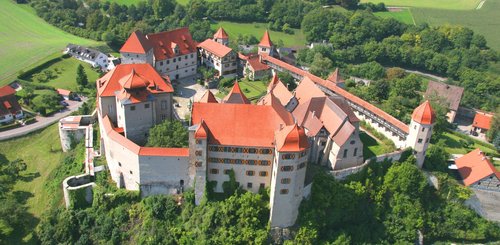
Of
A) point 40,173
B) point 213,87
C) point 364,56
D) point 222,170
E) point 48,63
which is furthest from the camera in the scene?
point 364,56

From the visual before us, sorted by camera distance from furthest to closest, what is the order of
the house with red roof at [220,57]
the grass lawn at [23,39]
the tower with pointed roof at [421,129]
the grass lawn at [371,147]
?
1. the grass lawn at [23,39]
2. the house with red roof at [220,57]
3. the grass lawn at [371,147]
4. the tower with pointed roof at [421,129]

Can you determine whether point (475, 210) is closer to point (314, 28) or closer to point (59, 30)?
point (314, 28)

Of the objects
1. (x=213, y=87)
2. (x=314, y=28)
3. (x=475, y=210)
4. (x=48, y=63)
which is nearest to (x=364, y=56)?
(x=314, y=28)

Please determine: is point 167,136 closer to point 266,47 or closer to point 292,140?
point 292,140

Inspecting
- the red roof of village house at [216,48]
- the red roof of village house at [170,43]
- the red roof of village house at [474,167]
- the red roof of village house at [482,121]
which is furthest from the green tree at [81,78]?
the red roof of village house at [482,121]

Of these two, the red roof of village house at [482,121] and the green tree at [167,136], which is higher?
the green tree at [167,136]

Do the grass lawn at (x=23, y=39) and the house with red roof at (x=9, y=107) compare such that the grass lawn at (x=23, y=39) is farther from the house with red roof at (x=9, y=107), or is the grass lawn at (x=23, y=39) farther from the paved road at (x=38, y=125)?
the paved road at (x=38, y=125)

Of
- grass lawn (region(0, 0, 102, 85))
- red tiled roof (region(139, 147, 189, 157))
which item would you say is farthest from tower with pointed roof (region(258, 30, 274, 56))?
grass lawn (region(0, 0, 102, 85))

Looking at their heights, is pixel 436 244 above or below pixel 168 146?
below
